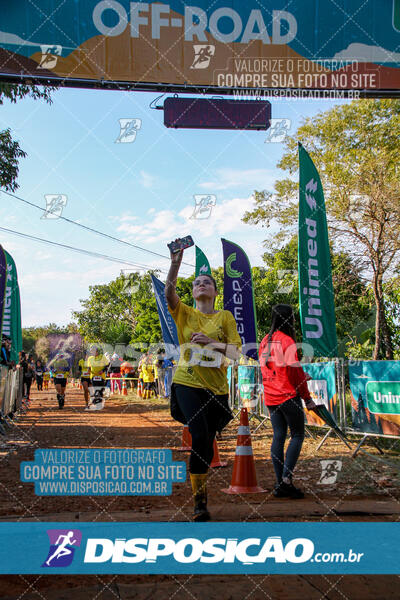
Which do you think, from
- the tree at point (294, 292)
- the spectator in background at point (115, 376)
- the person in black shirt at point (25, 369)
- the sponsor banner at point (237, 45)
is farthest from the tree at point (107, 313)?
the sponsor banner at point (237, 45)

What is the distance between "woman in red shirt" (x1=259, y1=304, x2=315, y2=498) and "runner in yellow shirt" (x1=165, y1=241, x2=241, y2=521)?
104 centimetres

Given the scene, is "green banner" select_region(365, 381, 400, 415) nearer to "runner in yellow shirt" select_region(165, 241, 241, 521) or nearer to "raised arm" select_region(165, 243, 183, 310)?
"runner in yellow shirt" select_region(165, 241, 241, 521)

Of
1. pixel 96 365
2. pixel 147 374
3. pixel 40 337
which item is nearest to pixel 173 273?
pixel 96 365

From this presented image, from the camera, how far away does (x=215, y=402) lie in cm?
395

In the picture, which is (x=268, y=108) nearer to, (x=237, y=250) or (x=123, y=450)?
(x=237, y=250)

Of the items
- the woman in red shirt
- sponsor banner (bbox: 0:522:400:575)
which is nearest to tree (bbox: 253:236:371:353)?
the woman in red shirt

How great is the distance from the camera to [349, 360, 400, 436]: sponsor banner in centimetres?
636

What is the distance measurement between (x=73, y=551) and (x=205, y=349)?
1.67 m

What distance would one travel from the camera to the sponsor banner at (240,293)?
37.9 feet

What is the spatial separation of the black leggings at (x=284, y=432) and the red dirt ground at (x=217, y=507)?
30 centimetres

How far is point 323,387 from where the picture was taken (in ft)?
25.7

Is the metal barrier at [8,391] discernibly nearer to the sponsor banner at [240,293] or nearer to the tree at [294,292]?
the sponsor banner at [240,293]

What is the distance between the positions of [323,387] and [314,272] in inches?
70.1

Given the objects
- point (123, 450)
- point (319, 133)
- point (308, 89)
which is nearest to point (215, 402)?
point (123, 450)
